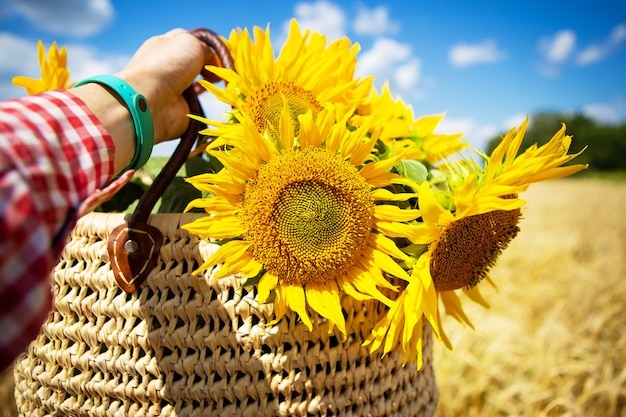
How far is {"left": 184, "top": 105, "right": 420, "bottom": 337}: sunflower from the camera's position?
0.76m

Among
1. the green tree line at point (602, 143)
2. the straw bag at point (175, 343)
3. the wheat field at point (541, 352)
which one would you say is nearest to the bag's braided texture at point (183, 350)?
the straw bag at point (175, 343)

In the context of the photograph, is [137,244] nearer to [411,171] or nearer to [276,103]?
[276,103]

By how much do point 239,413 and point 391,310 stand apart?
1.11 feet

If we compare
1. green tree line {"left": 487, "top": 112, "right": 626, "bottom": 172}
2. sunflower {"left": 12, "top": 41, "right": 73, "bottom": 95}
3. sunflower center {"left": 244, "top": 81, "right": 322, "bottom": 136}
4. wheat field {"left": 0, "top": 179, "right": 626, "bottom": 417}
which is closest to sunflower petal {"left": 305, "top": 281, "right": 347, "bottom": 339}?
sunflower center {"left": 244, "top": 81, "right": 322, "bottom": 136}

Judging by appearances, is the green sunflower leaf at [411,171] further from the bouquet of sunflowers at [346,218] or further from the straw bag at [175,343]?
the straw bag at [175,343]

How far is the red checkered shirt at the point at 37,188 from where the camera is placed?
40cm

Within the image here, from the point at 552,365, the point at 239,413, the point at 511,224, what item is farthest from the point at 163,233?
→ the point at 552,365

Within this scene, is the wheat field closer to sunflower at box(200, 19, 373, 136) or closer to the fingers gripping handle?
the fingers gripping handle

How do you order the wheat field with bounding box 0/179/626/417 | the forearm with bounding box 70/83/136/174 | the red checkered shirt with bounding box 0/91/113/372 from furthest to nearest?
the wheat field with bounding box 0/179/626/417
the forearm with bounding box 70/83/136/174
the red checkered shirt with bounding box 0/91/113/372

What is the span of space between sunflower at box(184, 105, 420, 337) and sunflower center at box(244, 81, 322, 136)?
0.35 feet

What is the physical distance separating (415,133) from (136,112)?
0.65 m

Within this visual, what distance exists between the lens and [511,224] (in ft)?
2.72

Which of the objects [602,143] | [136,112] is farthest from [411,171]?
[602,143]

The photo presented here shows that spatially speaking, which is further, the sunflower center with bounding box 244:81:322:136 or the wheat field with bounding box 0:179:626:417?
the wheat field with bounding box 0:179:626:417
